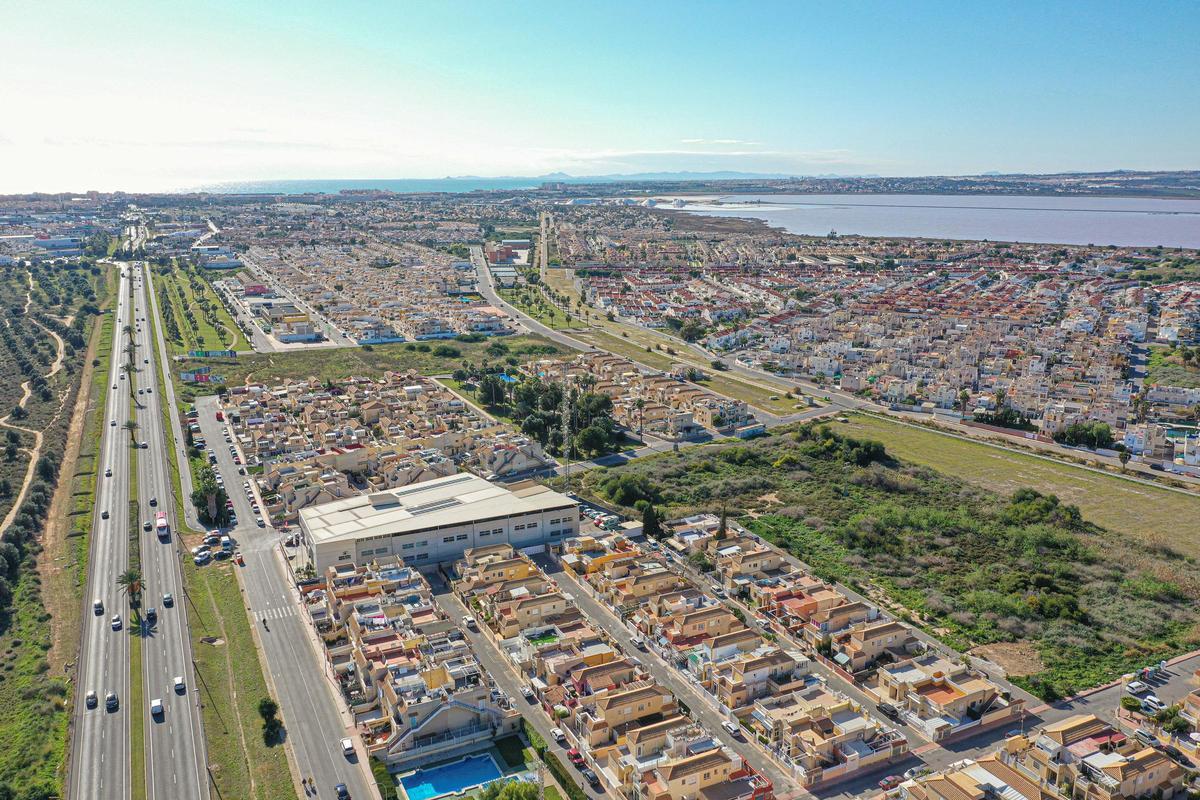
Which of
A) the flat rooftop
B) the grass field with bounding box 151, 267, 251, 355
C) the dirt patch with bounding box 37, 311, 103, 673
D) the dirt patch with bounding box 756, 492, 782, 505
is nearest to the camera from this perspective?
the dirt patch with bounding box 37, 311, 103, 673

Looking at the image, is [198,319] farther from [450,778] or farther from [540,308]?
[450,778]

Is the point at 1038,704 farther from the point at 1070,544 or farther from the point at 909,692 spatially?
the point at 1070,544

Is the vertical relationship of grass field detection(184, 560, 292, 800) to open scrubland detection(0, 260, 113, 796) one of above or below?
below

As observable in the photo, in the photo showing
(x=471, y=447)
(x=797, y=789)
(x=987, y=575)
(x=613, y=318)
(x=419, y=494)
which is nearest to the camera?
(x=797, y=789)

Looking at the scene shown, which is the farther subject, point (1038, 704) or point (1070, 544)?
point (1070, 544)

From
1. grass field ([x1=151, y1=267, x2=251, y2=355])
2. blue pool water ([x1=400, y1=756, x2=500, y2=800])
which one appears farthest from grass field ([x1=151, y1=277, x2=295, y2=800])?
grass field ([x1=151, y1=267, x2=251, y2=355])

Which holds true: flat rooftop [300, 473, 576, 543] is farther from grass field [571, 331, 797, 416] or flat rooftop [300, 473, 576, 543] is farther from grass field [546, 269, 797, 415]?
grass field [546, 269, 797, 415]

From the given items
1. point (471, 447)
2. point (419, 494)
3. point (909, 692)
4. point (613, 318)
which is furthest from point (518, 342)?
point (909, 692)
